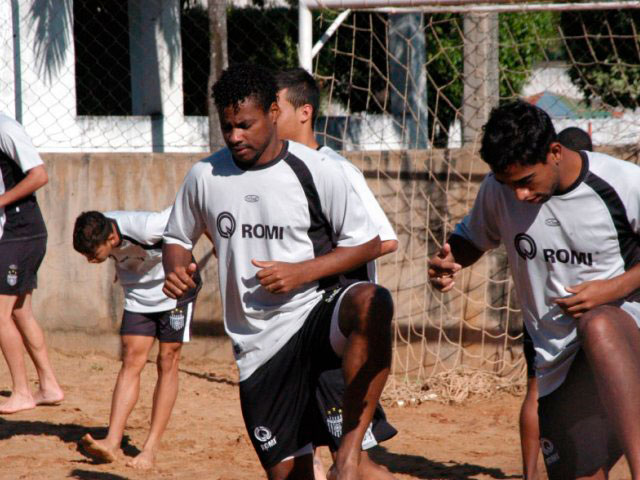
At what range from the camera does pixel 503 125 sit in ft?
11.2

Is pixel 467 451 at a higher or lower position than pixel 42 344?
lower

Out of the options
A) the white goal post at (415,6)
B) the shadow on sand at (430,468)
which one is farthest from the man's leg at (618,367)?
the white goal post at (415,6)

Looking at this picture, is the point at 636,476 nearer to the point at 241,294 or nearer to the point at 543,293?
the point at 543,293

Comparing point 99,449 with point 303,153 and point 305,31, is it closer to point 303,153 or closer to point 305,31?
point 303,153

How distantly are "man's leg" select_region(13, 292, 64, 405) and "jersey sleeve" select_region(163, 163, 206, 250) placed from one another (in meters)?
3.19

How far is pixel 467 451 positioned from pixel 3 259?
3297 millimetres

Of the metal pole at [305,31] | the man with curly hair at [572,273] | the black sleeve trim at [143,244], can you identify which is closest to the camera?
the man with curly hair at [572,273]

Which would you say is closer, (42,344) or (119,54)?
(42,344)

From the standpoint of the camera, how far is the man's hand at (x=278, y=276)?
354 centimetres

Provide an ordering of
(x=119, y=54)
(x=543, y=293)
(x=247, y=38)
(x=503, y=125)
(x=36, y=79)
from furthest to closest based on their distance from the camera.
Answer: (x=247, y=38) < (x=119, y=54) < (x=36, y=79) < (x=543, y=293) < (x=503, y=125)

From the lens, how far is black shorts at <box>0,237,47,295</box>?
261 inches

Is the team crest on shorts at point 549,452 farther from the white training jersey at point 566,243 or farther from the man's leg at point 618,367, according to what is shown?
the man's leg at point 618,367

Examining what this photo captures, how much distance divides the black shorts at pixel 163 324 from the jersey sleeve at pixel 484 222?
2.29 metres

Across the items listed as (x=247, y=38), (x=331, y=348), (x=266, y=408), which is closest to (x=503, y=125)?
(x=331, y=348)
